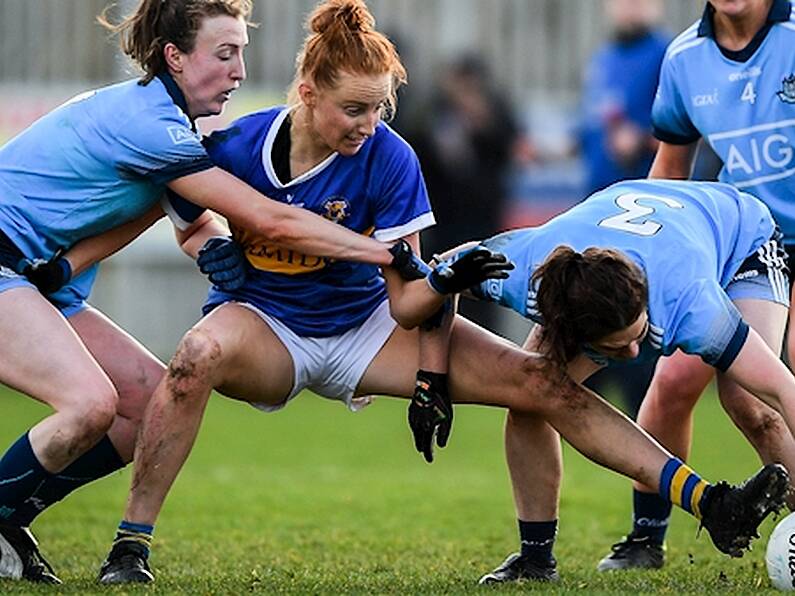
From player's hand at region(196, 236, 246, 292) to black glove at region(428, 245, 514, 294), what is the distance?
2.35ft

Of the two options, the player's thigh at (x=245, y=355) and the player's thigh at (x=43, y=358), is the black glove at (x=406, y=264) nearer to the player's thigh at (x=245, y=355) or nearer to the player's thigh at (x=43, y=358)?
the player's thigh at (x=245, y=355)

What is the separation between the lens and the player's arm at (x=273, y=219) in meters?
5.70

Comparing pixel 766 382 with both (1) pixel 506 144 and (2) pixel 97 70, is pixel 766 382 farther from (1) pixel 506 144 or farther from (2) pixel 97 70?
(2) pixel 97 70

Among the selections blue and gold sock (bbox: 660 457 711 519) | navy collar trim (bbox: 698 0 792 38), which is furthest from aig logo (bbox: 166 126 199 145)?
navy collar trim (bbox: 698 0 792 38)

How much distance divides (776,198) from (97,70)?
11.4 m

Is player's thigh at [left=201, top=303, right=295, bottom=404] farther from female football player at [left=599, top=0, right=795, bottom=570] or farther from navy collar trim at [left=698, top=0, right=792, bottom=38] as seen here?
navy collar trim at [left=698, top=0, right=792, bottom=38]

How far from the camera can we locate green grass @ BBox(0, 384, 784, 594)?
236 inches

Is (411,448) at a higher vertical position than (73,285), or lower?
lower

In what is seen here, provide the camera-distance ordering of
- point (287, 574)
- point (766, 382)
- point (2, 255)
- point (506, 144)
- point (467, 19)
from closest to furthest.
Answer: point (766, 382)
point (2, 255)
point (287, 574)
point (506, 144)
point (467, 19)

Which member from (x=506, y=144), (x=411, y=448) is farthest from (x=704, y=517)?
(x=506, y=144)

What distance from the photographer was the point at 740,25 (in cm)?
643

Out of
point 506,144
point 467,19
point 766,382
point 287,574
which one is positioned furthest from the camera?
point 467,19

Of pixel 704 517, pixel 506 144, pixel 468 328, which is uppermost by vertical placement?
pixel 468 328

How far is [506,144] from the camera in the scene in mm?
15391
